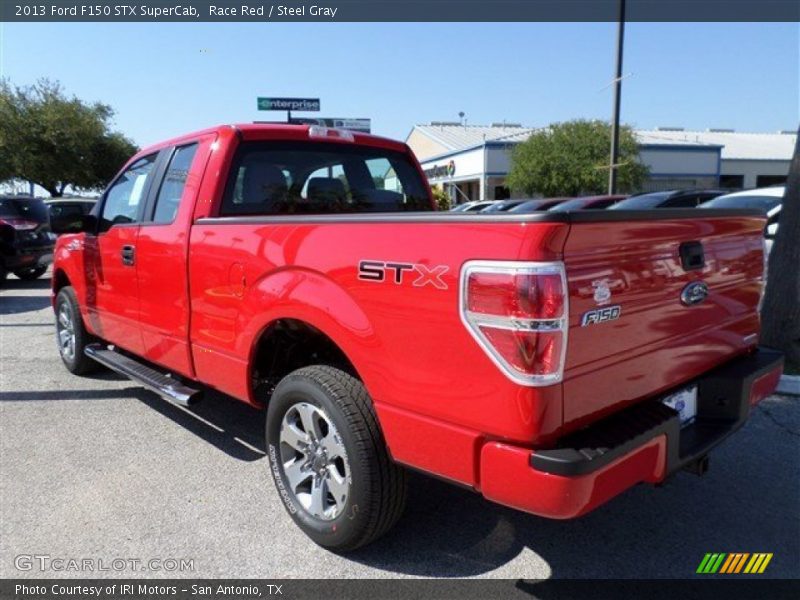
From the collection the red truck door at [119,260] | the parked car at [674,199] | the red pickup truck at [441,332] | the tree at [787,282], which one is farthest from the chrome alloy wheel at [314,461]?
the parked car at [674,199]

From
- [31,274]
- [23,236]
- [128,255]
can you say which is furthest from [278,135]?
[31,274]

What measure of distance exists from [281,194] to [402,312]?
74.0 inches

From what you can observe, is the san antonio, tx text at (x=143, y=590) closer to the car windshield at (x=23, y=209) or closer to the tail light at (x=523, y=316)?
the tail light at (x=523, y=316)

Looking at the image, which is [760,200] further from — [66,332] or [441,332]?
[66,332]

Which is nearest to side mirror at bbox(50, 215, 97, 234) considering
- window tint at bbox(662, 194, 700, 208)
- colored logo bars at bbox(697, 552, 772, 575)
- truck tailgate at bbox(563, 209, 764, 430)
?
truck tailgate at bbox(563, 209, 764, 430)

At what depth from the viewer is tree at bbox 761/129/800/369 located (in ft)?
18.1

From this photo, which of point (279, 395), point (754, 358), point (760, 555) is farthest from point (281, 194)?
point (760, 555)

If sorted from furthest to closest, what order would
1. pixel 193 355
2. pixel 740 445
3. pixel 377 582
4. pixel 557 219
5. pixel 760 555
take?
pixel 740 445
pixel 193 355
pixel 760 555
pixel 377 582
pixel 557 219

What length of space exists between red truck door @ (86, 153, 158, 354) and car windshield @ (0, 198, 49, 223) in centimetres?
908

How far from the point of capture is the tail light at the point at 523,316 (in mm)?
1925

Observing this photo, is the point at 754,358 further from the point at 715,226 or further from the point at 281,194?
the point at 281,194

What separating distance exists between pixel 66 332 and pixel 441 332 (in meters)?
4.92

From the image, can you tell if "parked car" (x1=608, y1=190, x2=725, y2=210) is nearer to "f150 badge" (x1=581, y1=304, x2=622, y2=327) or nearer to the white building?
"f150 badge" (x1=581, y1=304, x2=622, y2=327)

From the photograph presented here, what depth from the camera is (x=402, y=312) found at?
2289 mm
